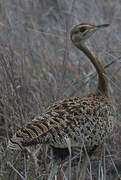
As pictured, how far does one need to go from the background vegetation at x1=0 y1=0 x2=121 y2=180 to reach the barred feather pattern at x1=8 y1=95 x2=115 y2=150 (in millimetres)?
148

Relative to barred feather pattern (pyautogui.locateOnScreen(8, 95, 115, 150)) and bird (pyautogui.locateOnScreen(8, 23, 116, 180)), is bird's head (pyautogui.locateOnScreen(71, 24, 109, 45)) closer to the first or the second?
bird (pyautogui.locateOnScreen(8, 23, 116, 180))

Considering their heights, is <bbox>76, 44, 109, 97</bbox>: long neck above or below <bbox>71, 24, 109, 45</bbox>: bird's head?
below

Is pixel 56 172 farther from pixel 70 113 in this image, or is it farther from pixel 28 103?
pixel 28 103

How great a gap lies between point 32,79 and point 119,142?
1.04 metres

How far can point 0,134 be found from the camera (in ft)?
10.9

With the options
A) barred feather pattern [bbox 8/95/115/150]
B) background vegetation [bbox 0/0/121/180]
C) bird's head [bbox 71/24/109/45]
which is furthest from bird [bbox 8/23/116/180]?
bird's head [bbox 71/24/109/45]

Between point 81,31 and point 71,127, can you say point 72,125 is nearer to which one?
point 71,127

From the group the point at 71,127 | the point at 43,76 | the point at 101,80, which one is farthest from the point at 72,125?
the point at 43,76

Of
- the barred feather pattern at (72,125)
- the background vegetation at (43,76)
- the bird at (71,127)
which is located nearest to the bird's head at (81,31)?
the background vegetation at (43,76)

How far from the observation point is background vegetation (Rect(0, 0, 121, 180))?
2.78 metres

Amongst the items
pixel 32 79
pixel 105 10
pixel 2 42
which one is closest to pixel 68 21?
pixel 2 42

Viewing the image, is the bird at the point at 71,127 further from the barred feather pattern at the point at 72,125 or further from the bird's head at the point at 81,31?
the bird's head at the point at 81,31

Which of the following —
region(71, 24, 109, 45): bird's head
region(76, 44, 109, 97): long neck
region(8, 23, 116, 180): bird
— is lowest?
region(8, 23, 116, 180): bird

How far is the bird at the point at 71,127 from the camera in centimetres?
228
